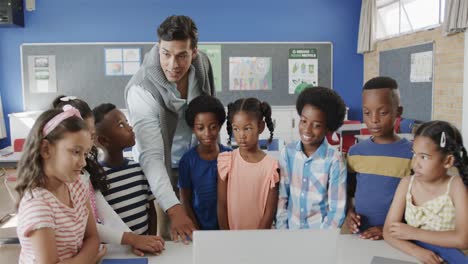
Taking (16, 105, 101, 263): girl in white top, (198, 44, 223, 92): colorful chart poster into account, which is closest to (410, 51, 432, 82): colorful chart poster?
(198, 44, 223, 92): colorful chart poster

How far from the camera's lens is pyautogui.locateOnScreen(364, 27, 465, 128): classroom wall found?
408 cm

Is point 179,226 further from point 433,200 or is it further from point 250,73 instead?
point 250,73

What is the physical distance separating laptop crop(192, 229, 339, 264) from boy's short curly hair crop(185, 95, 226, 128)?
3.23 ft

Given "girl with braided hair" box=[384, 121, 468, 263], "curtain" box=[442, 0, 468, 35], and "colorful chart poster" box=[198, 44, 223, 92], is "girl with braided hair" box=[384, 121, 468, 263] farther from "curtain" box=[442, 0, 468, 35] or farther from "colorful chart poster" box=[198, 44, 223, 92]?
"colorful chart poster" box=[198, 44, 223, 92]

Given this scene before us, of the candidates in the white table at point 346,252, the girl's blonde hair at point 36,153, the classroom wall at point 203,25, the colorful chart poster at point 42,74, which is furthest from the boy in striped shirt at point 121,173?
the colorful chart poster at point 42,74

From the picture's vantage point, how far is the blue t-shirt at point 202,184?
1.70 meters

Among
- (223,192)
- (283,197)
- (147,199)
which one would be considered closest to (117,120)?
(147,199)

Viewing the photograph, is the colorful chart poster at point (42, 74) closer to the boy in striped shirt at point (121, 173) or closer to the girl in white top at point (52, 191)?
the boy in striped shirt at point (121, 173)

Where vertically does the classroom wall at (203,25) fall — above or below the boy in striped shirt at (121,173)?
above

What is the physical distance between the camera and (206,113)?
170cm

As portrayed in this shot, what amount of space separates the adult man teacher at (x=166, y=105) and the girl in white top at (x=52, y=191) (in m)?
0.35

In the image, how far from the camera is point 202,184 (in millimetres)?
1701

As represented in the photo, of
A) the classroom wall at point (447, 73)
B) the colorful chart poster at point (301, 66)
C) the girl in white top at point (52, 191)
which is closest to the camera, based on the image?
the girl in white top at point (52, 191)

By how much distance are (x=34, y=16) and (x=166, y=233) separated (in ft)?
17.1
